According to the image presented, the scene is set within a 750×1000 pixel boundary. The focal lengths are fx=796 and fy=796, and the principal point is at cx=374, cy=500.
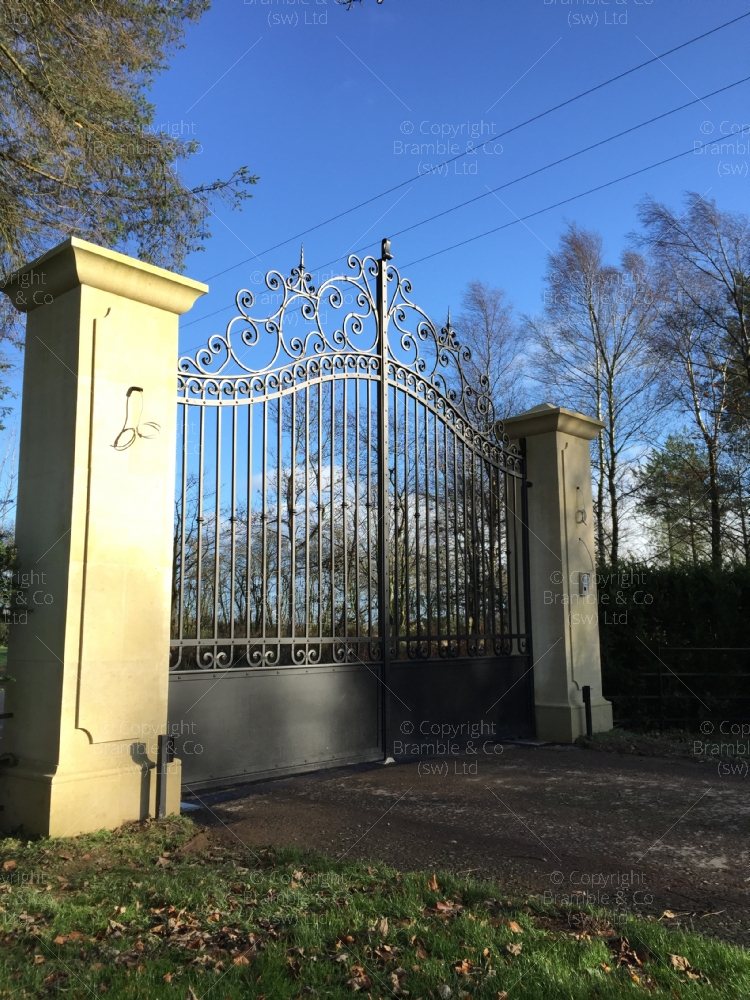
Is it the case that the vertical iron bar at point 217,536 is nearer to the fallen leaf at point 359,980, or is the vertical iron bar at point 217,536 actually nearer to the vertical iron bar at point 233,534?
the vertical iron bar at point 233,534

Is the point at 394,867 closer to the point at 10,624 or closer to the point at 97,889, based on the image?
the point at 97,889

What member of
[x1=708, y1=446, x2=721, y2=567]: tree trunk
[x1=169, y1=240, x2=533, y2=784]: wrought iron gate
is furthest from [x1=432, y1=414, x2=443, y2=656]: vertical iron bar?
[x1=708, y1=446, x2=721, y2=567]: tree trunk

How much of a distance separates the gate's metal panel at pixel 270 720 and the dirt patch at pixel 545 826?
22 cm

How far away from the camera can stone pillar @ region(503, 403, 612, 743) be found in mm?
8344

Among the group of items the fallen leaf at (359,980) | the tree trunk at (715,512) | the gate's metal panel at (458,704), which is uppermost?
the tree trunk at (715,512)

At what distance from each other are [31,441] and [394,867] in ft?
11.1

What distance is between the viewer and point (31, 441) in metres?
5.10

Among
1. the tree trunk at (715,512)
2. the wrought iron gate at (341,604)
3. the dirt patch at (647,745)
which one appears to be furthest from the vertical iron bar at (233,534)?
the tree trunk at (715,512)

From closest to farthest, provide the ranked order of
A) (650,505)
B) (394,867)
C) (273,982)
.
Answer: (273,982), (394,867), (650,505)

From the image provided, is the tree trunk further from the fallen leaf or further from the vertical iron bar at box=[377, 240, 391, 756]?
the fallen leaf

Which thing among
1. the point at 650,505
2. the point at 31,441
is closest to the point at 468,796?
the point at 31,441

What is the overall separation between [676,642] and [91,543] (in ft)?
24.0

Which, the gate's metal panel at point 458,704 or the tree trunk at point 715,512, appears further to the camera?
the tree trunk at point 715,512

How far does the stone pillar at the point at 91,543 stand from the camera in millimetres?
4582
